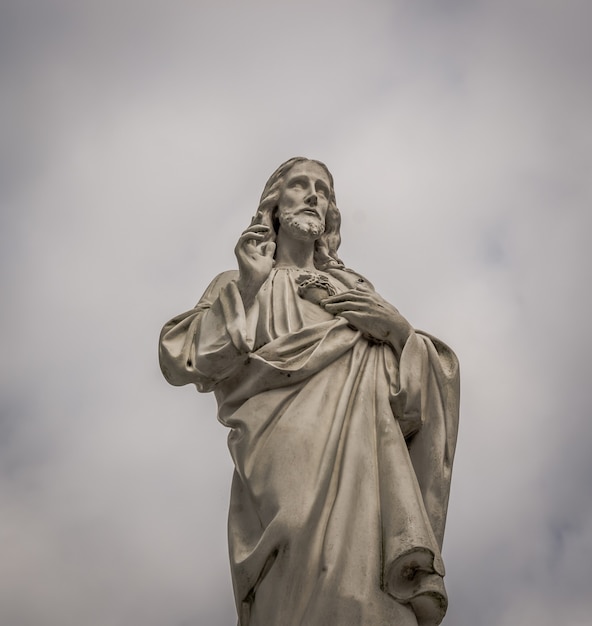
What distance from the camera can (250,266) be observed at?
9.18 meters

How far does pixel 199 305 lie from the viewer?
9.62 meters

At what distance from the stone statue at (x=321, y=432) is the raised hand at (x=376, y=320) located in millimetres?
12

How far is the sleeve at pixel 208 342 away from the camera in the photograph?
8.56m

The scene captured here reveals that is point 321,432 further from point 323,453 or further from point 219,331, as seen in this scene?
point 219,331

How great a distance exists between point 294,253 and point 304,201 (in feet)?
1.90

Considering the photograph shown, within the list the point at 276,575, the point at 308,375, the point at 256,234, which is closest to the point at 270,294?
the point at 256,234

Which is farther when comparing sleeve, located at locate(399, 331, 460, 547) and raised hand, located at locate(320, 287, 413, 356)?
raised hand, located at locate(320, 287, 413, 356)

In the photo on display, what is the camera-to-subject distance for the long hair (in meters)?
10.6

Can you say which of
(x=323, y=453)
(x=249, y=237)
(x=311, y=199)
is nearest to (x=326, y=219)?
(x=311, y=199)

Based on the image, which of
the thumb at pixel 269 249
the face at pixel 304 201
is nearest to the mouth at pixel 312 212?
the face at pixel 304 201

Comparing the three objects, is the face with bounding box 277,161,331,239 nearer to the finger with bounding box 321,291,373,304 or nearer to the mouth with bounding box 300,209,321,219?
the mouth with bounding box 300,209,321,219

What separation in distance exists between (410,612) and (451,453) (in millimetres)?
A: 1753

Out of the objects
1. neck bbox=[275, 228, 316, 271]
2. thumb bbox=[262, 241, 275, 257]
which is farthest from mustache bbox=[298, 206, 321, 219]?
thumb bbox=[262, 241, 275, 257]

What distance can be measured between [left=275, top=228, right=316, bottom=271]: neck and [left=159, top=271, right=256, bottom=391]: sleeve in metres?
1.10
